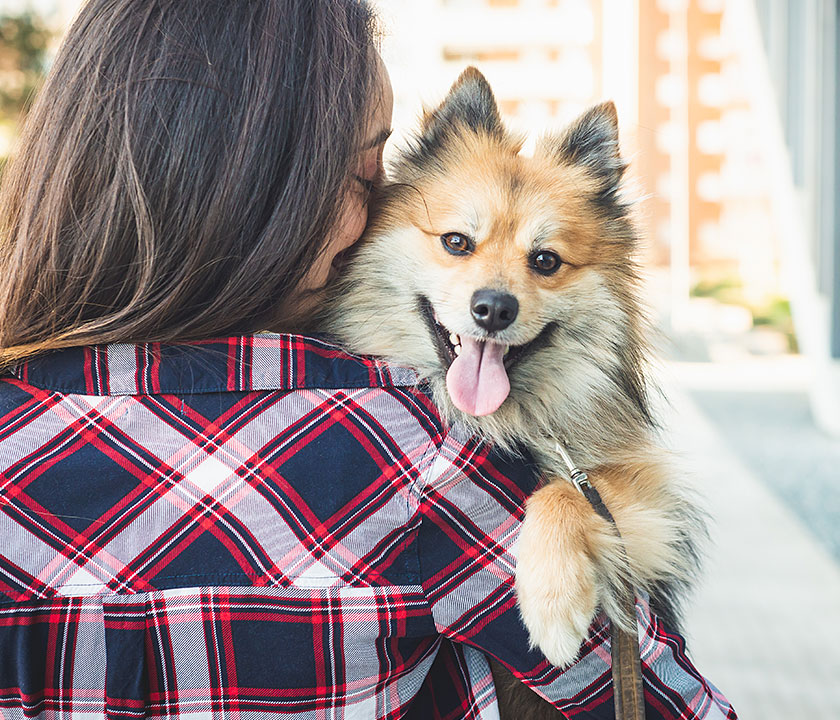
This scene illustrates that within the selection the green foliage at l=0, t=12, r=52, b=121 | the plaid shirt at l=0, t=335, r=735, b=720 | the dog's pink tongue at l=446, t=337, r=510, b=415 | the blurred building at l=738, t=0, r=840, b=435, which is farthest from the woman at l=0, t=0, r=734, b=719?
the green foliage at l=0, t=12, r=52, b=121

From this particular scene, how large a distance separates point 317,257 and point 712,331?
37.7 ft

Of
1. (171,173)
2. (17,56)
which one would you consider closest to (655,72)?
(17,56)

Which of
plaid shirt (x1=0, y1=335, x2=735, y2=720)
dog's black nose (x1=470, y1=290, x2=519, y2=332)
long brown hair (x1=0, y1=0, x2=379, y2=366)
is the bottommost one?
plaid shirt (x1=0, y1=335, x2=735, y2=720)

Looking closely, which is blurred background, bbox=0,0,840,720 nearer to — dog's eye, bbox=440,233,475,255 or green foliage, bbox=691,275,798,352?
green foliage, bbox=691,275,798,352

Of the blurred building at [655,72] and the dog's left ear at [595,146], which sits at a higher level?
the blurred building at [655,72]

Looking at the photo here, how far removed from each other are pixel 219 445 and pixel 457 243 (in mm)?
783

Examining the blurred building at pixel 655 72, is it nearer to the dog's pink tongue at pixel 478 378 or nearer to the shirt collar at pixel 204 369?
the dog's pink tongue at pixel 478 378

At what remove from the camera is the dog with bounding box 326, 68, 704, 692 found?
1427 mm

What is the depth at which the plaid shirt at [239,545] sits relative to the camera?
3.02ft

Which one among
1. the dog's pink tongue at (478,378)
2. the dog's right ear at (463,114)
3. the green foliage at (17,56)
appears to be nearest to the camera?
the dog's pink tongue at (478,378)

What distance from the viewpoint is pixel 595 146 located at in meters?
1.70

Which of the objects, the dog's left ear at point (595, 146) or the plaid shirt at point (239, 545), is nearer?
the plaid shirt at point (239, 545)

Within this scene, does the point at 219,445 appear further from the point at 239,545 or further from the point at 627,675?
the point at 627,675

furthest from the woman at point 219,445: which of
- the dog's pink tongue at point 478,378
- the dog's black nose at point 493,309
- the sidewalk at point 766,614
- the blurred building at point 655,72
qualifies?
the blurred building at point 655,72
